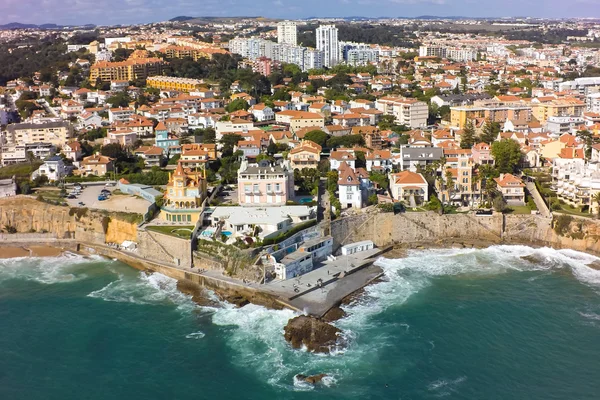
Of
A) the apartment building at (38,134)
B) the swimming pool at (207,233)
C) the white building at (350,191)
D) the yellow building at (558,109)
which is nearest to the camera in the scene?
the swimming pool at (207,233)

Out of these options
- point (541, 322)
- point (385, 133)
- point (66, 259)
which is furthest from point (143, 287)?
point (385, 133)

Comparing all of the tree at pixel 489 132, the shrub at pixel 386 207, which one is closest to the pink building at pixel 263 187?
the shrub at pixel 386 207

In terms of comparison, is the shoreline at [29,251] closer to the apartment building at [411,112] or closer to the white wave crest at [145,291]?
the white wave crest at [145,291]

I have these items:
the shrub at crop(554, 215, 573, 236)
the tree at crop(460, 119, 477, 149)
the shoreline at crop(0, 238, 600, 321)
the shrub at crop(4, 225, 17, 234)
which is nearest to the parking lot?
the shoreline at crop(0, 238, 600, 321)

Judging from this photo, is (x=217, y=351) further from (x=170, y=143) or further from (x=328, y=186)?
(x=170, y=143)

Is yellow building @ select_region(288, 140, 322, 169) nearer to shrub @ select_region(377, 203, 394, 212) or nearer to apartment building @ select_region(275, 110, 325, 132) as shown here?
shrub @ select_region(377, 203, 394, 212)

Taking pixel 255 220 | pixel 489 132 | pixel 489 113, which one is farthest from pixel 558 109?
pixel 255 220
